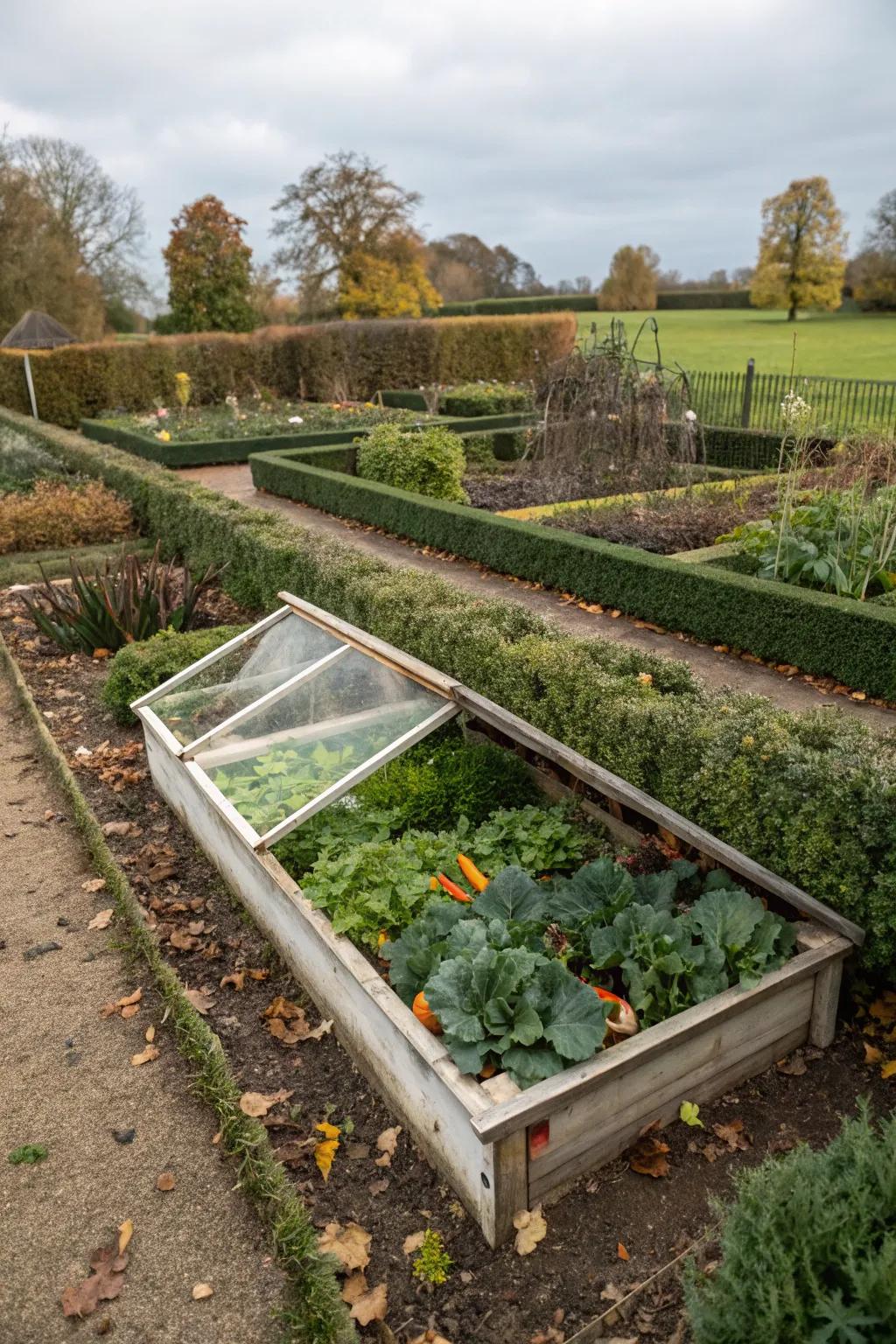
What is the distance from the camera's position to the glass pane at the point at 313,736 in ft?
13.5

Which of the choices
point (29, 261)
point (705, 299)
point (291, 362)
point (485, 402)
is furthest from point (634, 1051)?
point (705, 299)

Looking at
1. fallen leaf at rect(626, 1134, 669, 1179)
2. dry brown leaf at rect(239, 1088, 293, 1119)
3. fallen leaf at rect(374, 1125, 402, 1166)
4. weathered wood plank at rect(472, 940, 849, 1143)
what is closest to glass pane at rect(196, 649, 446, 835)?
dry brown leaf at rect(239, 1088, 293, 1119)

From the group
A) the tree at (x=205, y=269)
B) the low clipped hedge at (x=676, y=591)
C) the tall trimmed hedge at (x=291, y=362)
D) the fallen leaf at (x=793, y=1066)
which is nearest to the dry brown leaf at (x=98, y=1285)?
the fallen leaf at (x=793, y=1066)

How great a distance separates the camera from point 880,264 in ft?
147

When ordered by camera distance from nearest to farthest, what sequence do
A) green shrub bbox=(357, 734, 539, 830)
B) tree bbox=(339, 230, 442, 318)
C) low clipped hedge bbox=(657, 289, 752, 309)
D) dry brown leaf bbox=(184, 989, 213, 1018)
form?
dry brown leaf bbox=(184, 989, 213, 1018) < green shrub bbox=(357, 734, 539, 830) < tree bbox=(339, 230, 442, 318) < low clipped hedge bbox=(657, 289, 752, 309)

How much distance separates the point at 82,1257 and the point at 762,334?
44.7 metres

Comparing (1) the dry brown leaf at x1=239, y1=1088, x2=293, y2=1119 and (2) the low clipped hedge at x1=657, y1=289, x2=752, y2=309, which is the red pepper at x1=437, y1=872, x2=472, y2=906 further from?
(2) the low clipped hedge at x1=657, y1=289, x2=752, y2=309

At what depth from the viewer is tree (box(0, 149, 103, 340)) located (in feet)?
101

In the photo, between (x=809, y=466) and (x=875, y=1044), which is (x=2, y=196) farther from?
(x=875, y=1044)

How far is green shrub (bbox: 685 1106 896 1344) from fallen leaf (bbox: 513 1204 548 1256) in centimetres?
56

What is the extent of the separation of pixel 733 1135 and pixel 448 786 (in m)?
1.90

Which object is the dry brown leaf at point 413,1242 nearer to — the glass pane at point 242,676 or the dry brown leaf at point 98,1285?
the dry brown leaf at point 98,1285

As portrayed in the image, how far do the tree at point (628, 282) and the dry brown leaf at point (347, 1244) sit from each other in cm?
5525

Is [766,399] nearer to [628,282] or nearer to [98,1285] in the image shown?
[98,1285]
